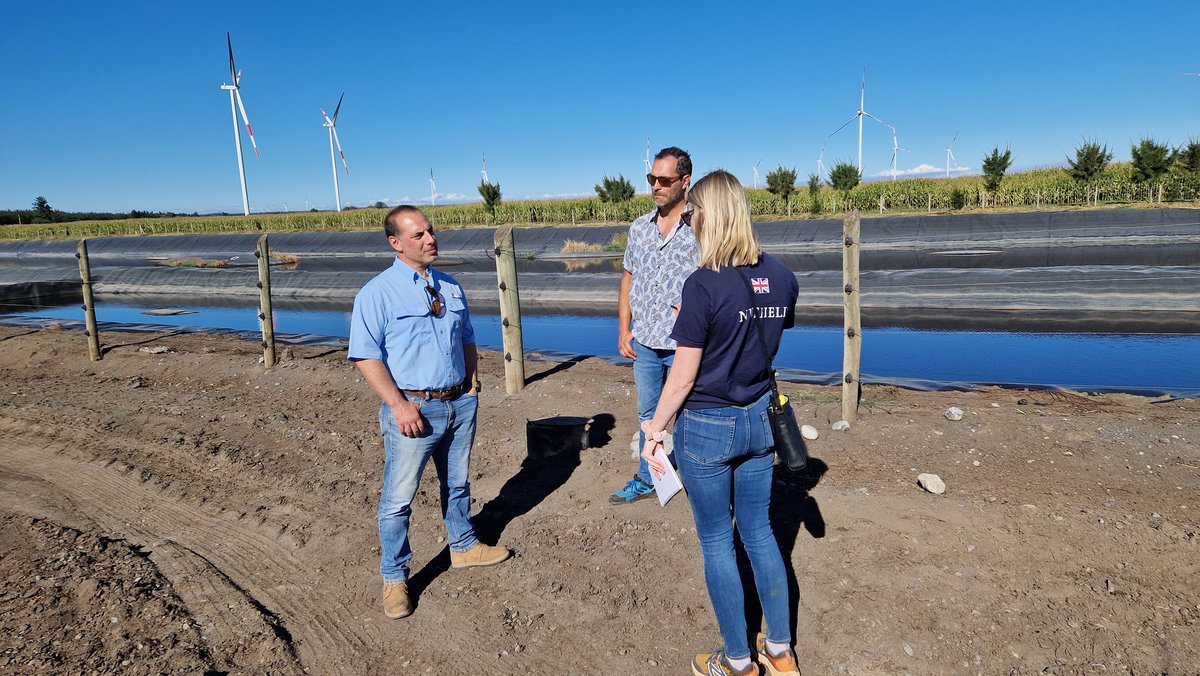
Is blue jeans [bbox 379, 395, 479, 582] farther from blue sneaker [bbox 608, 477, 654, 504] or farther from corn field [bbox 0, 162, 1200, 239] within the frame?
corn field [bbox 0, 162, 1200, 239]

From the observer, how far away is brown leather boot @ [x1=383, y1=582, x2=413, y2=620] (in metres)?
3.18

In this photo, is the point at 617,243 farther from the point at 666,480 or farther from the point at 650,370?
the point at 666,480

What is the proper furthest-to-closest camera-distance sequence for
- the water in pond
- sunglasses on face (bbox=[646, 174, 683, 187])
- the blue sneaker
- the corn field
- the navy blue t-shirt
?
the corn field
the water in pond
the blue sneaker
sunglasses on face (bbox=[646, 174, 683, 187])
the navy blue t-shirt

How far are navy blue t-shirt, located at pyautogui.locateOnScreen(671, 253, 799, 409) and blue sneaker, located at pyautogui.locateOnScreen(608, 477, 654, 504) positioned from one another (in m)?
2.02

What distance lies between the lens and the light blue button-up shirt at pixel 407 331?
9.94 ft

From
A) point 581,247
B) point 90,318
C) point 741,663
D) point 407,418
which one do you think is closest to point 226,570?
point 407,418

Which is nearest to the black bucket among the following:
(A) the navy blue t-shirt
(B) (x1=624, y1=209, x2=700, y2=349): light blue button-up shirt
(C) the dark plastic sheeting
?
(B) (x1=624, y1=209, x2=700, y2=349): light blue button-up shirt

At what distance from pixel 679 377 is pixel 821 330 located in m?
8.91

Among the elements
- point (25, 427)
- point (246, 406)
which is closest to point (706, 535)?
point (246, 406)

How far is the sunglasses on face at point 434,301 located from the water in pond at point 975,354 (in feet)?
16.8

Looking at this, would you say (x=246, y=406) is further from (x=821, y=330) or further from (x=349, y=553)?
(x=821, y=330)

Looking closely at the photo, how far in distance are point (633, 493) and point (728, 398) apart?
82.8 inches

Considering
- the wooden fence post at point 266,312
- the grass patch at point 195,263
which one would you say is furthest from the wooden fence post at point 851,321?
the grass patch at point 195,263

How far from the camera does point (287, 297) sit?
17.8m
